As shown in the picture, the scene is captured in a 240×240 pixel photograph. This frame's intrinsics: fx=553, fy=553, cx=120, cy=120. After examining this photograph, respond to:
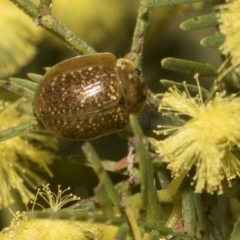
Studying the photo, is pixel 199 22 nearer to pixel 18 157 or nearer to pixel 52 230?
pixel 52 230

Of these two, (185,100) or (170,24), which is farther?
(170,24)

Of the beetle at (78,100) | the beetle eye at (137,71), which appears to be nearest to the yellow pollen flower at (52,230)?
the beetle at (78,100)

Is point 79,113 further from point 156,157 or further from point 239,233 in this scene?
point 239,233

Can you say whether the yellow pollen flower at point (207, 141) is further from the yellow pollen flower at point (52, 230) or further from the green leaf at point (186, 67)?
the yellow pollen flower at point (52, 230)

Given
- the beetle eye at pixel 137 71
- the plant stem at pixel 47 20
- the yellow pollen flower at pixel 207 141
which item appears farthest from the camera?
the beetle eye at pixel 137 71

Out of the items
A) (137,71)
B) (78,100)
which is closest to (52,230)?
(78,100)

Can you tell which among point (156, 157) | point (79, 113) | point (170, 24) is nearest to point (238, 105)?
point (156, 157)

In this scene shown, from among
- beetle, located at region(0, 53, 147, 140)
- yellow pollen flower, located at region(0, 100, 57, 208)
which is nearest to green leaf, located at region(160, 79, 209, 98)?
beetle, located at region(0, 53, 147, 140)
